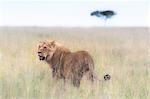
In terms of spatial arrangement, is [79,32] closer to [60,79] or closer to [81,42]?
[81,42]

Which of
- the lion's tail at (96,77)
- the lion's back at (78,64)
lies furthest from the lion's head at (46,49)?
the lion's tail at (96,77)

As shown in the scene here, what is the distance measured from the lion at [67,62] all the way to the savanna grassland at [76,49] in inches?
1.6

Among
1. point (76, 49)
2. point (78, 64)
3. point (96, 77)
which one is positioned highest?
point (76, 49)

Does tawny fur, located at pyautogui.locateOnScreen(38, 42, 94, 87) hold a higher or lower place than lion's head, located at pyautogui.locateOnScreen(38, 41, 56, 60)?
lower

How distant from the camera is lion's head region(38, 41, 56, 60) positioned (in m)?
4.09

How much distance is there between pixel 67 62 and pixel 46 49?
200 mm

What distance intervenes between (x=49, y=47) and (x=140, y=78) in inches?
28.9

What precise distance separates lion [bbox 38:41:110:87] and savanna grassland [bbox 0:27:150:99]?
40 millimetres

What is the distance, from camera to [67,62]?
13.7 ft
